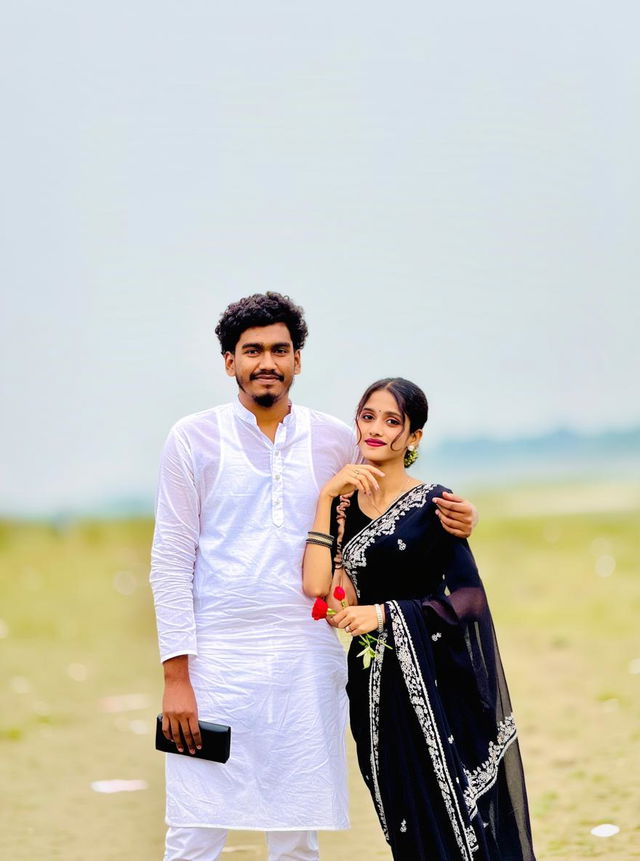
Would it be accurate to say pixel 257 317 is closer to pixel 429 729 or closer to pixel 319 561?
pixel 319 561

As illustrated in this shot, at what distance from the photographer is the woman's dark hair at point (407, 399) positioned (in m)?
3.03

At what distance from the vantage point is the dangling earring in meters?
3.11

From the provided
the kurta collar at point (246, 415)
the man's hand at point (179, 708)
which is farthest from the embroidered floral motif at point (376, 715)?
the kurta collar at point (246, 415)

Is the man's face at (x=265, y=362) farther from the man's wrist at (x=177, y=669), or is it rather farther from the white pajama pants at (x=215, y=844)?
the white pajama pants at (x=215, y=844)

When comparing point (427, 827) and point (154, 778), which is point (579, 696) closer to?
point (154, 778)

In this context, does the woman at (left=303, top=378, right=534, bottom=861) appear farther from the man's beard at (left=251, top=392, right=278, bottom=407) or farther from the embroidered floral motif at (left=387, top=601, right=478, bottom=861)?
the man's beard at (left=251, top=392, right=278, bottom=407)

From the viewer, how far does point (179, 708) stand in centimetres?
299

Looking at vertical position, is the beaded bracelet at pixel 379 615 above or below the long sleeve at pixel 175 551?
below

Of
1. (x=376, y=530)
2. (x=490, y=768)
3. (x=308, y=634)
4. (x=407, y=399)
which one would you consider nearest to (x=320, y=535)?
(x=376, y=530)

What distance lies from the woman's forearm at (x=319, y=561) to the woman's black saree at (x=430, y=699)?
66 millimetres

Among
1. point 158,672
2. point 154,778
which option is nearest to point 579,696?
point 154,778

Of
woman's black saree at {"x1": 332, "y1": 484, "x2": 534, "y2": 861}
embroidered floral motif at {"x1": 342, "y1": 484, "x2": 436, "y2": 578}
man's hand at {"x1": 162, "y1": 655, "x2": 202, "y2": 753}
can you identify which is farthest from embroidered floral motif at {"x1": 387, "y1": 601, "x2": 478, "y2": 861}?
man's hand at {"x1": 162, "y1": 655, "x2": 202, "y2": 753}

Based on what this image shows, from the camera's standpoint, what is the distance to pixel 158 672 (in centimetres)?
884

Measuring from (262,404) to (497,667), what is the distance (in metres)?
0.81
